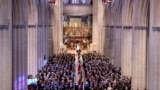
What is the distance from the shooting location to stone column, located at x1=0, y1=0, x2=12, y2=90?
23091mm

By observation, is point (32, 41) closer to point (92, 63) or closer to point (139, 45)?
point (92, 63)

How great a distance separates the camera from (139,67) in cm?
3064

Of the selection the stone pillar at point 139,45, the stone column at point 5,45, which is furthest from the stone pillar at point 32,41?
the stone column at point 5,45

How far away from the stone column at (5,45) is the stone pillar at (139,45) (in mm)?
11742

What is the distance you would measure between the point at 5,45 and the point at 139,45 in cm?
1251

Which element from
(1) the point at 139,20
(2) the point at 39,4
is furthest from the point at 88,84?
(2) the point at 39,4

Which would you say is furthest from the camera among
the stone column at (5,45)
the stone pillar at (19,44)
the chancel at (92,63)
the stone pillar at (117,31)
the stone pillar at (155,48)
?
the stone pillar at (117,31)

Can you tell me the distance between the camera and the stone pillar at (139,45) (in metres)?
29.7

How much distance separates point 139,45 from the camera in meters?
30.5

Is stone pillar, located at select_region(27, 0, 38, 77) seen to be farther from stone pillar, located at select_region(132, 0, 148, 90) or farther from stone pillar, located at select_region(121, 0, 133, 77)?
stone pillar, located at select_region(132, 0, 148, 90)

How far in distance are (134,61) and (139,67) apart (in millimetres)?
817

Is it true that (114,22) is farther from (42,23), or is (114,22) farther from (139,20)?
(139,20)

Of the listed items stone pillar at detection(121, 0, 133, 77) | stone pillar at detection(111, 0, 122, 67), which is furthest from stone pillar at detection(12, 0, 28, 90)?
stone pillar at detection(111, 0, 122, 67)

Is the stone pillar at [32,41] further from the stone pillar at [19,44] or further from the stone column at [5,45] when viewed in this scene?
the stone column at [5,45]
